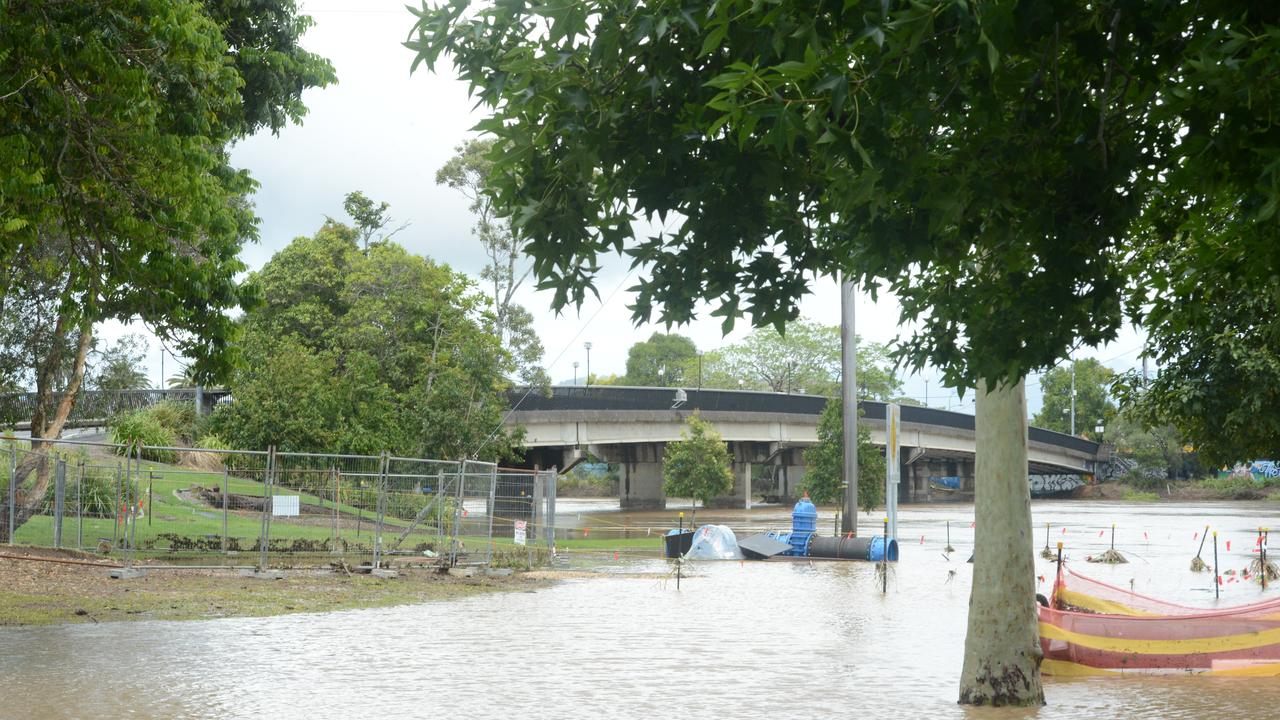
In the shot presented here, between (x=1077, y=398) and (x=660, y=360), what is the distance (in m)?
45.1

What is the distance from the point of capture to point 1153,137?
6.39m

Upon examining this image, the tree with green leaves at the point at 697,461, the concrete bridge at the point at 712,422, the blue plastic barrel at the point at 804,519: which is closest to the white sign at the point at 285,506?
the blue plastic barrel at the point at 804,519

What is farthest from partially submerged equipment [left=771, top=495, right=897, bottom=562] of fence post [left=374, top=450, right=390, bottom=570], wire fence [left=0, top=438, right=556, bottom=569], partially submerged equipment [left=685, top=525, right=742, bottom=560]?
fence post [left=374, top=450, right=390, bottom=570]

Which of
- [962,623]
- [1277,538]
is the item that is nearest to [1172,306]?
[962,623]

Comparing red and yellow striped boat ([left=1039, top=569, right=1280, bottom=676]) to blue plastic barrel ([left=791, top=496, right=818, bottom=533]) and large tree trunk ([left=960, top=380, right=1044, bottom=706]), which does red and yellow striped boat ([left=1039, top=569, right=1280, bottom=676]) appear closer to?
large tree trunk ([left=960, top=380, right=1044, bottom=706])

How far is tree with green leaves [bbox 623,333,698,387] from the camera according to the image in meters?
135

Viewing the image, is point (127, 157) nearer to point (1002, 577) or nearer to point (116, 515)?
point (116, 515)

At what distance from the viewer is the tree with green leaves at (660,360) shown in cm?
13462

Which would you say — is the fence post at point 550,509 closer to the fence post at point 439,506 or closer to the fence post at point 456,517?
the fence post at point 456,517

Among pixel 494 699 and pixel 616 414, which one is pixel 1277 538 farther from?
pixel 494 699

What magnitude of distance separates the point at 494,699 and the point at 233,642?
4.51 meters

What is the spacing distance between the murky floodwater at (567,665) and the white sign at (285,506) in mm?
4488

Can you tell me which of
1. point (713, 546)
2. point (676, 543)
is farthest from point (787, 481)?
point (713, 546)

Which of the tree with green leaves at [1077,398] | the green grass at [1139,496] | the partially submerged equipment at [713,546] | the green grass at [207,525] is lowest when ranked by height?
the partially submerged equipment at [713,546]
